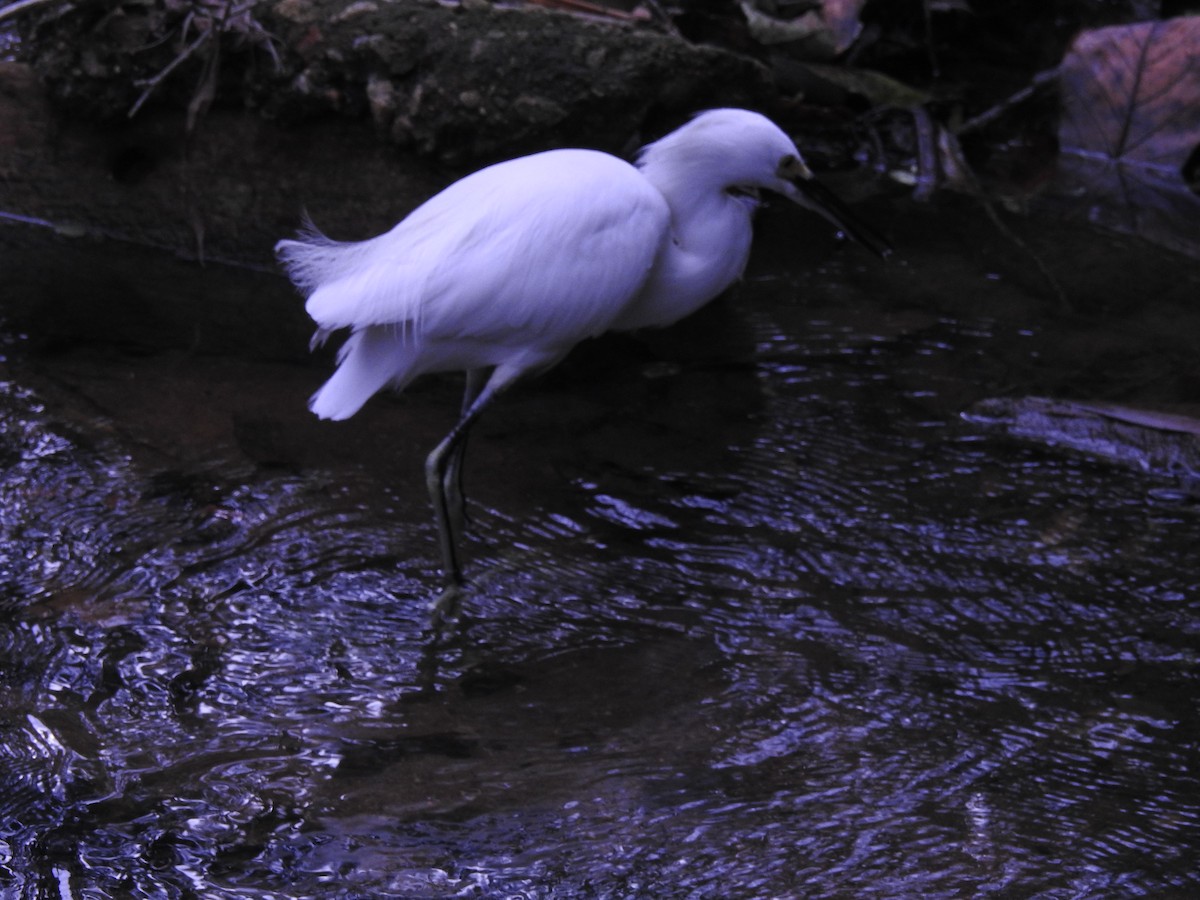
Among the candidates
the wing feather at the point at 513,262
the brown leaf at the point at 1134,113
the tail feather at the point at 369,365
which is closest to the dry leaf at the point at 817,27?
the brown leaf at the point at 1134,113

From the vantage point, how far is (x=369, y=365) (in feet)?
11.1

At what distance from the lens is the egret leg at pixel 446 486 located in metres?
3.27

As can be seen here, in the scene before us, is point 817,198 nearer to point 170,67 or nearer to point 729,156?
point 729,156

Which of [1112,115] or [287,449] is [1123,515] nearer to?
[287,449]

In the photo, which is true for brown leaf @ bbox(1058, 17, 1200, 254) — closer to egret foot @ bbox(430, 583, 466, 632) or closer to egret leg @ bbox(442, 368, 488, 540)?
egret leg @ bbox(442, 368, 488, 540)

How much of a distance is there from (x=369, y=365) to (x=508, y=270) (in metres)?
0.45

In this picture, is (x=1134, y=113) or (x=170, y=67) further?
(x=1134, y=113)

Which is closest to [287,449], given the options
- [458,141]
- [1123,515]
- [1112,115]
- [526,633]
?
[526,633]

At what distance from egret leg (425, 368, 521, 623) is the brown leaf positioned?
3.95 metres

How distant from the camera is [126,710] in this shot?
8.98ft

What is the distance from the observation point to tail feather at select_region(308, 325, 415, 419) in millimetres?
3350

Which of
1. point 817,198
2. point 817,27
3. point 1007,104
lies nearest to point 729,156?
point 817,198

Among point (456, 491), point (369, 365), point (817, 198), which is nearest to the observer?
point (369, 365)

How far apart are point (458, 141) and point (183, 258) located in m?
1.30
